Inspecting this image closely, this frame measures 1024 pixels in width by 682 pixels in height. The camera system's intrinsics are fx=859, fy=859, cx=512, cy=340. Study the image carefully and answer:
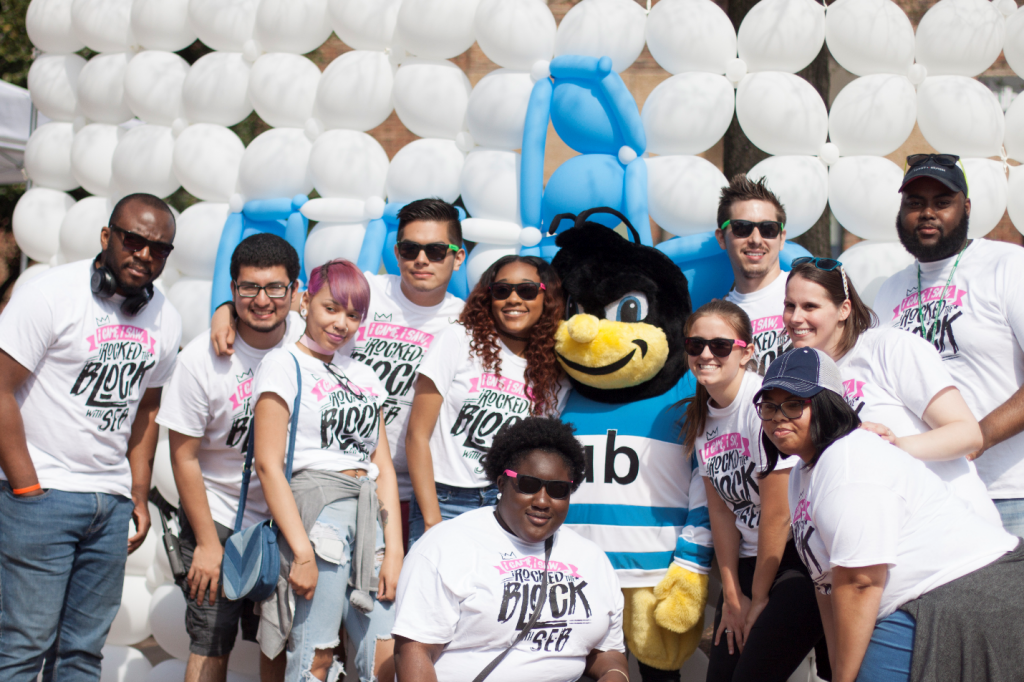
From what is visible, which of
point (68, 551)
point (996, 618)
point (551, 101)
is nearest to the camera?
point (996, 618)

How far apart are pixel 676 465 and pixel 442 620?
4.31 feet

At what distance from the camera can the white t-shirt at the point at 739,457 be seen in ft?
10.5

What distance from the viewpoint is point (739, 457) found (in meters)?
3.24

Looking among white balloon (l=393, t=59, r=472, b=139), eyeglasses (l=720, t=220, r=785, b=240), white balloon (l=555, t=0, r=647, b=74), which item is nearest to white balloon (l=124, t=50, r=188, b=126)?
white balloon (l=393, t=59, r=472, b=139)

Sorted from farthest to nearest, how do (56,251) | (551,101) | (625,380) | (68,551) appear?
(56,251), (551,101), (625,380), (68,551)

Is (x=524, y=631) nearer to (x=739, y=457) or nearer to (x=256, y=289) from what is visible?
(x=739, y=457)

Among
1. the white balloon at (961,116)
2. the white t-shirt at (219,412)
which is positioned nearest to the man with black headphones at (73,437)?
the white t-shirt at (219,412)

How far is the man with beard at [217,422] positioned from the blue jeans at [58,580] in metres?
0.31

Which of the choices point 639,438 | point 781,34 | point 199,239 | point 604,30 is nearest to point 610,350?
point 639,438

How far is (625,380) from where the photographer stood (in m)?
3.55

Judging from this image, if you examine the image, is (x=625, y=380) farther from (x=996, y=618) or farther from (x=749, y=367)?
(x=996, y=618)

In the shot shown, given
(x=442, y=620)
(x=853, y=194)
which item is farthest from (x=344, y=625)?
(x=853, y=194)

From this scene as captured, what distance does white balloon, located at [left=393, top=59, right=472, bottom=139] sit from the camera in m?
4.24

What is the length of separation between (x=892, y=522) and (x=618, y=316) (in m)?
1.65
